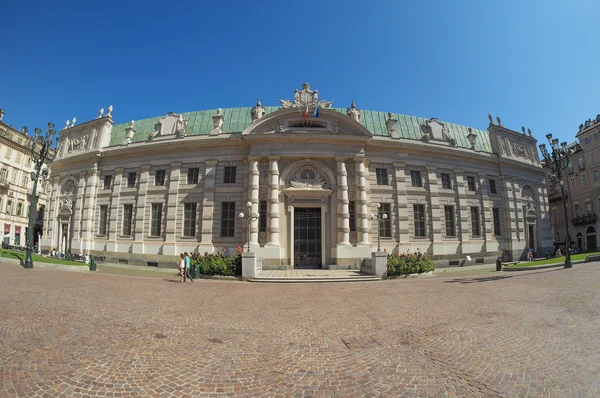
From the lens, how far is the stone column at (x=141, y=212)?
24848mm

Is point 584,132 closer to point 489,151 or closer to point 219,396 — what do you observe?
point 489,151

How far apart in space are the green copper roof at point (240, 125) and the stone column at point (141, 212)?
4.66 metres

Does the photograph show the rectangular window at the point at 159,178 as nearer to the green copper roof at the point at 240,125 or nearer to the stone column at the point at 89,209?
the green copper roof at the point at 240,125

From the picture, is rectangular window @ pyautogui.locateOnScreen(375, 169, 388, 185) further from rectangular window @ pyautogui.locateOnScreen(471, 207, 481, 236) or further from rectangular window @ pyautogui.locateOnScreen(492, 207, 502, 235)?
rectangular window @ pyautogui.locateOnScreen(492, 207, 502, 235)

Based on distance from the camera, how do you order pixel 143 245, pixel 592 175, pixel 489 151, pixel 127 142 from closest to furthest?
1. pixel 143 245
2. pixel 127 142
3. pixel 489 151
4. pixel 592 175

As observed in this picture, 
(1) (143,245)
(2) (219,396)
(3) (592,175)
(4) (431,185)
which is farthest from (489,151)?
(1) (143,245)

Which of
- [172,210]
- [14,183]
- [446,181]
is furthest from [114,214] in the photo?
[446,181]

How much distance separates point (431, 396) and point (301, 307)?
6145 mm

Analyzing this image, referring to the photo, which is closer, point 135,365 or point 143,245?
point 135,365

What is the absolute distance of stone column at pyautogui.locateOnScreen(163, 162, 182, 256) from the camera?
78.6 ft

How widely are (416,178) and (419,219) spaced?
4.12 meters

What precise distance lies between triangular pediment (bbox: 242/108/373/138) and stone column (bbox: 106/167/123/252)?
15.3m

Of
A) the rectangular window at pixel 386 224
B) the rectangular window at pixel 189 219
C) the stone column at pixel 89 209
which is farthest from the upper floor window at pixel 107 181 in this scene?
the rectangular window at pixel 386 224

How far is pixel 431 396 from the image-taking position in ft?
12.6
